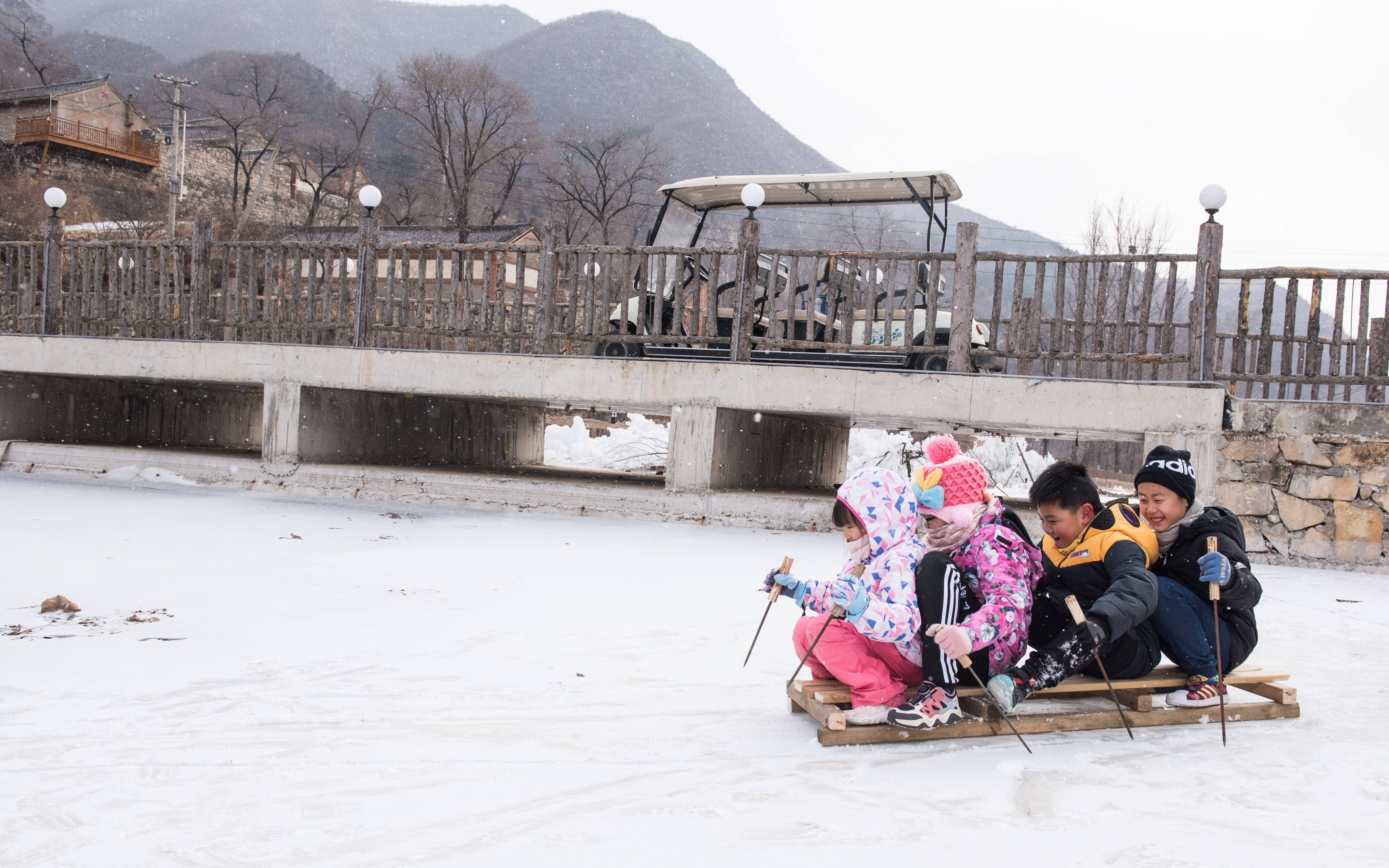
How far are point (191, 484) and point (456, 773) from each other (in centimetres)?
728

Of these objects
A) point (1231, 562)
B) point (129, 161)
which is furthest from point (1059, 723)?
point (129, 161)

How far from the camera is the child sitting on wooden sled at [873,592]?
259 cm

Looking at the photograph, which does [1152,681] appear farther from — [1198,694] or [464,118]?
[464,118]

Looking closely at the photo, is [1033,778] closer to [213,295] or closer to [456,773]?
[456,773]

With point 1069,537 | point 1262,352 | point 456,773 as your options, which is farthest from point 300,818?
A: point 1262,352

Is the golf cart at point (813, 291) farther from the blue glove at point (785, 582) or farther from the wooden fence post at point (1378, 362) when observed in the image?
the blue glove at point (785, 582)

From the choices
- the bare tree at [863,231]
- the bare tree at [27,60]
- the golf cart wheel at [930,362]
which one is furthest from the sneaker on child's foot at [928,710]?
the bare tree at [27,60]

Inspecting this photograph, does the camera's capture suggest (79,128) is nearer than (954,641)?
No

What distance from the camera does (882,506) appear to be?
267cm

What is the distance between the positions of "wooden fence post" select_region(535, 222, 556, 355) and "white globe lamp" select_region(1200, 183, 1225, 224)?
495cm

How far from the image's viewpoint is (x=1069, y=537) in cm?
294

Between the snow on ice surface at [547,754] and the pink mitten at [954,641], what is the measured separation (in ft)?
1.03

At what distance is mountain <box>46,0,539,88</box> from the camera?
14712 cm

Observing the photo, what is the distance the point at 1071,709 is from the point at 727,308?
6092 mm
